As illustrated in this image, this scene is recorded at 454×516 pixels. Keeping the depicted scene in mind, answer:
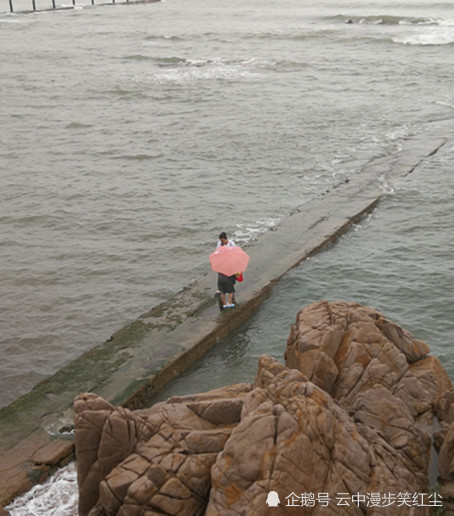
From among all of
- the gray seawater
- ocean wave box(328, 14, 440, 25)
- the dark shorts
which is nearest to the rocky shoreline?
the gray seawater

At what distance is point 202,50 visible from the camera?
46812mm

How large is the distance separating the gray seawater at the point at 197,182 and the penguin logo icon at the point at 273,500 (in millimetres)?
3535

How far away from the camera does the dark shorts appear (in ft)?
43.2

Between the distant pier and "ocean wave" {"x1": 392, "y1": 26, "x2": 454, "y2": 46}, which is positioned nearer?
"ocean wave" {"x1": 392, "y1": 26, "x2": 454, "y2": 46}

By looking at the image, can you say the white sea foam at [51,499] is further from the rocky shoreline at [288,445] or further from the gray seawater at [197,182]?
the rocky shoreline at [288,445]

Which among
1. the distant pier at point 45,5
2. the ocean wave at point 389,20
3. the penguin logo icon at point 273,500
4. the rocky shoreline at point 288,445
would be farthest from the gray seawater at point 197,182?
the distant pier at point 45,5

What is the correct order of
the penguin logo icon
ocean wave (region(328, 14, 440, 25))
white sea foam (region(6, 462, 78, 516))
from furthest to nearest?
ocean wave (region(328, 14, 440, 25)) < white sea foam (region(6, 462, 78, 516)) < the penguin logo icon

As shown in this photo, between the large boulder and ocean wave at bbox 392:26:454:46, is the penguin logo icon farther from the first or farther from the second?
ocean wave at bbox 392:26:454:46

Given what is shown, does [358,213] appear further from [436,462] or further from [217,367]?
[436,462]

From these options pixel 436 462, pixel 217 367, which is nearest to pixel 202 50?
pixel 217 367

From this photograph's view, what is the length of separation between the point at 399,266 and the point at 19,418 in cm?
912

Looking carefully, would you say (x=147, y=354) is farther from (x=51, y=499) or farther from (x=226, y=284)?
(x=51, y=499)

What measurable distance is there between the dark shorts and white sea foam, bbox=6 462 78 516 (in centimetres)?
490

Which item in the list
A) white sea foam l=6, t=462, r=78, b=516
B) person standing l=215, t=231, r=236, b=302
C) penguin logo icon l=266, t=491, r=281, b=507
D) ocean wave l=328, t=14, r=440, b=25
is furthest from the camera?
ocean wave l=328, t=14, r=440, b=25
